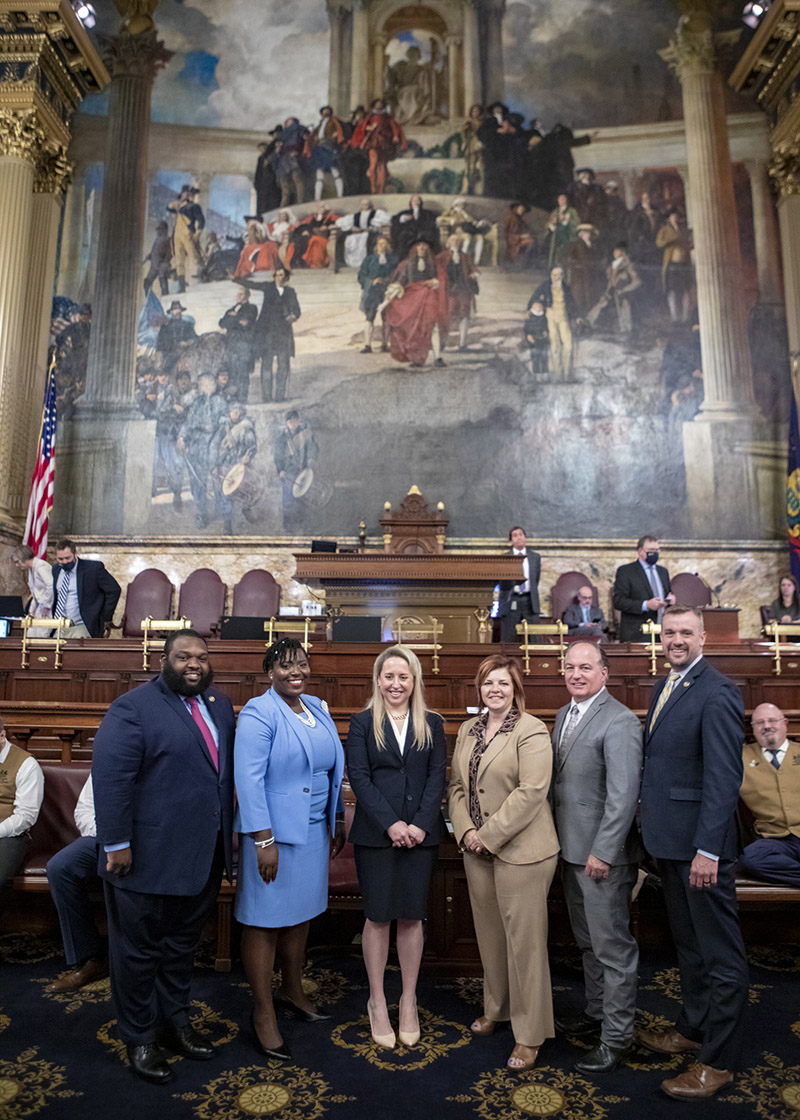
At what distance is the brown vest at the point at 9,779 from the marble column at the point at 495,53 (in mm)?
11699

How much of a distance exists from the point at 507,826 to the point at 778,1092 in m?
1.26

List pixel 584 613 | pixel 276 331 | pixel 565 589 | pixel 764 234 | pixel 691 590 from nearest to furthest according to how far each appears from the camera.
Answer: pixel 584 613 < pixel 691 590 < pixel 565 589 < pixel 764 234 < pixel 276 331

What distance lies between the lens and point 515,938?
312 centimetres

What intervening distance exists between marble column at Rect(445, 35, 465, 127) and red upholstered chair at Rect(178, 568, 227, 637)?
7.72m

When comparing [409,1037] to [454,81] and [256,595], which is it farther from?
[454,81]

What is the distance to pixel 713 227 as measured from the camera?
11.6 metres

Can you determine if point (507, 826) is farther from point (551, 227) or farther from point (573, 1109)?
point (551, 227)

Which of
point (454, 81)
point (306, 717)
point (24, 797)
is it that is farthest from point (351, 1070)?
point (454, 81)

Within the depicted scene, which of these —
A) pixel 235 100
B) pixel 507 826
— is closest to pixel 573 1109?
pixel 507 826

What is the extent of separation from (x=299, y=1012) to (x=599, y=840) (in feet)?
4.84

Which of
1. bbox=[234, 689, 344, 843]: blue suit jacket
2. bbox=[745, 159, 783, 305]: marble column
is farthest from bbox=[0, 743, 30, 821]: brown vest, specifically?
bbox=[745, 159, 783, 305]: marble column

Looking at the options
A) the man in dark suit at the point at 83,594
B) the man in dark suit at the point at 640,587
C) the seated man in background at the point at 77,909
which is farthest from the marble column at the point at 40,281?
the seated man in background at the point at 77,909

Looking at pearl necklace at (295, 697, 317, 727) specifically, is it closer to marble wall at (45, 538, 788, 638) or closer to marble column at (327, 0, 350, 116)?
marble wall at (45, 538, 788, 638)

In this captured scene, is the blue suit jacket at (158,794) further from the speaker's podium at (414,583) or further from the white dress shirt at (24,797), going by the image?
the speaker's podium at (414,583)
